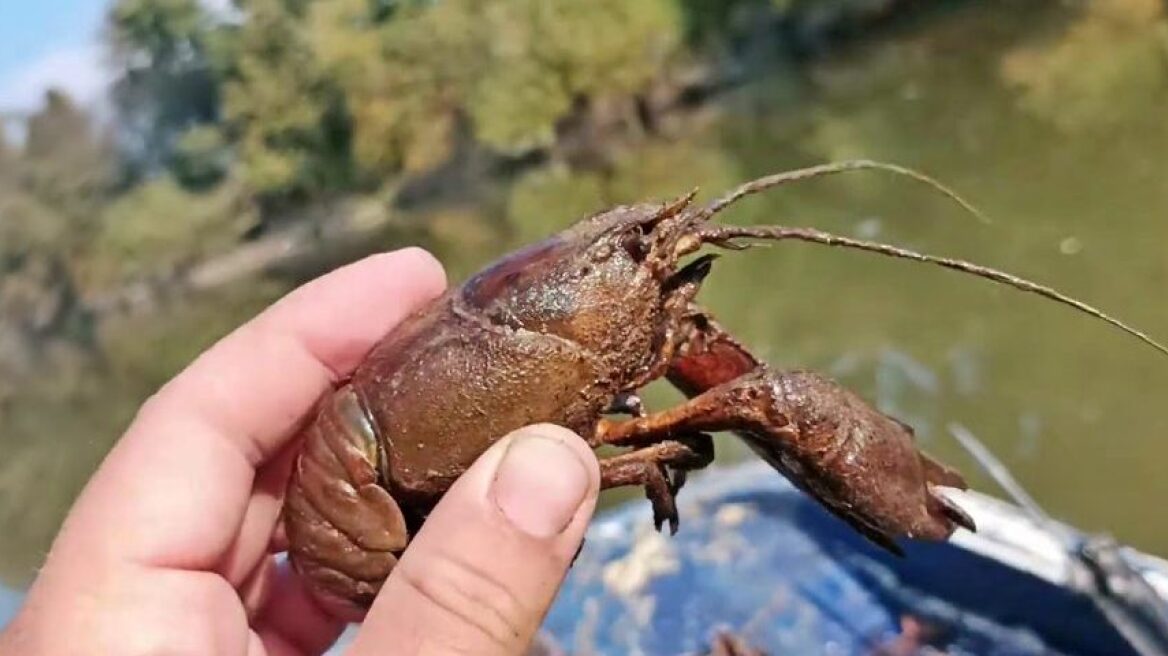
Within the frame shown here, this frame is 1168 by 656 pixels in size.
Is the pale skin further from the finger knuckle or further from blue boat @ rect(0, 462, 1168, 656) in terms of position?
blue boat @ rect(0, 462, 1168, 656)

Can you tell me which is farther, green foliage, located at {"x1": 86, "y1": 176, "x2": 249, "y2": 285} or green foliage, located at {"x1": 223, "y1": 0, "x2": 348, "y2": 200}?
green foliage, located at {"x1": 86, "y1": 176, "x2": 249, "y2": 285}

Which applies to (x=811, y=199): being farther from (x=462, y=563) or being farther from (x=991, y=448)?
(x=462, y=563)

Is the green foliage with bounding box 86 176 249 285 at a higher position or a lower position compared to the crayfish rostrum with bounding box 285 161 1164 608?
lower

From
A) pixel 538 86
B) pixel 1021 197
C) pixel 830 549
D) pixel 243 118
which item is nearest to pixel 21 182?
pixel 243 118

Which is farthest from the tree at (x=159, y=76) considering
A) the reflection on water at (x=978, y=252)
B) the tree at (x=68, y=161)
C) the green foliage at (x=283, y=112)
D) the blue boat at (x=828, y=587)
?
the blue boat at (x=828, y=587)

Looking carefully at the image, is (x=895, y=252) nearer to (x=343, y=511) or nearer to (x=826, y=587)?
(x=343, y=511)

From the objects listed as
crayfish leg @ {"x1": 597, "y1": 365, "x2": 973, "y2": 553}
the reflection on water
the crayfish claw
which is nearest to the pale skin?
crayfish leg @ {"x1": 597, "y1": 365, "x2": 973, "y2": 553}
